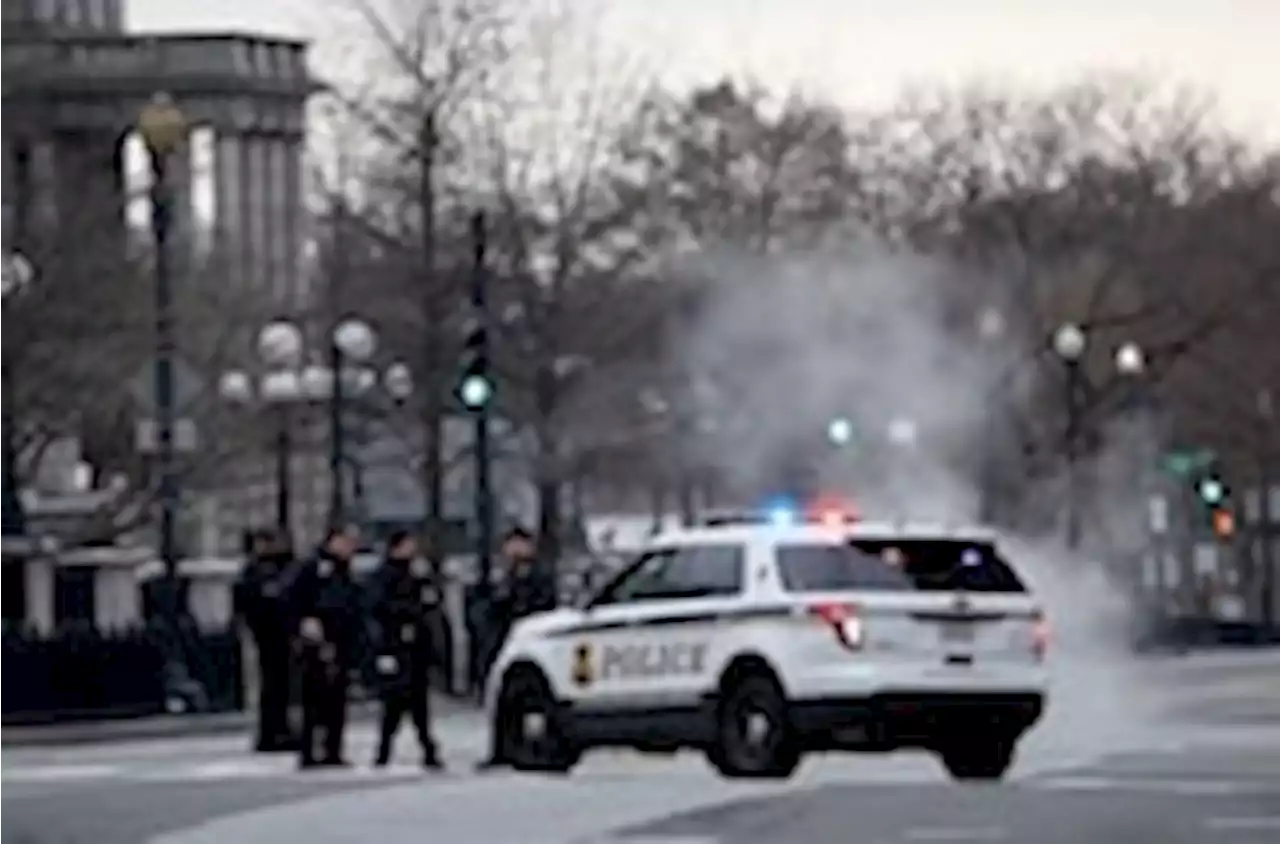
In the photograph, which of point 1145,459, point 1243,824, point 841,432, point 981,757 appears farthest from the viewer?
point 1145,459

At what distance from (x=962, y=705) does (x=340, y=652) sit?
17.8ft

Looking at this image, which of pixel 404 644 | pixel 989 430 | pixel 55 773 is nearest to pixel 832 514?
pixel 404 644

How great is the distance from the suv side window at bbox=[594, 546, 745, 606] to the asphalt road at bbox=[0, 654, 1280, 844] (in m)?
1.25

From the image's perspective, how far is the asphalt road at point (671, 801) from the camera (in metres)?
24.2

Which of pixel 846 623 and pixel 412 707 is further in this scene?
pixel 412 707

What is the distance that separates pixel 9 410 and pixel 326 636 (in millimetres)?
25370

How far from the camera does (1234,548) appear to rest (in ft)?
363

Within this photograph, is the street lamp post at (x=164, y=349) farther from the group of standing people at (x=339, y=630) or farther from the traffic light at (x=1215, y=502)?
the traffic light at (x=1215, y=502)

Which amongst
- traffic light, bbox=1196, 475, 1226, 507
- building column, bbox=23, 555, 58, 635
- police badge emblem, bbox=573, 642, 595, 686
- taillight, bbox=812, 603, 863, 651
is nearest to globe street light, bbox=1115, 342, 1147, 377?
traffic light, bbox=1196, 475, 1226, 507

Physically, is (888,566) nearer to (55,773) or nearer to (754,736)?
(754,736)

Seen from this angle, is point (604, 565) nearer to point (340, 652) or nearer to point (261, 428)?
point (261, 428)

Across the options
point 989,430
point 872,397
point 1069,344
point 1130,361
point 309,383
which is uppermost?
point 1130,361

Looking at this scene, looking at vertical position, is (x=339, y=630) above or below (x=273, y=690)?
above

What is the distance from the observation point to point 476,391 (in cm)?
5353
